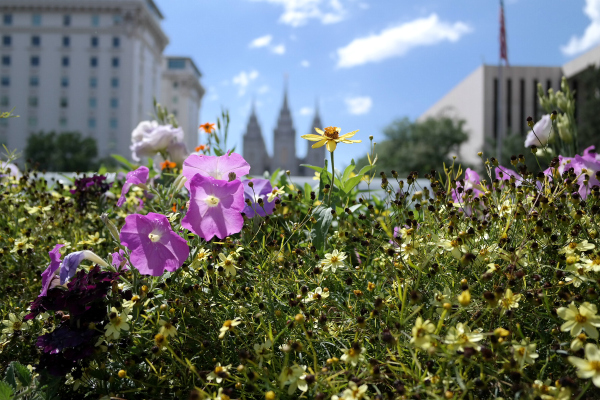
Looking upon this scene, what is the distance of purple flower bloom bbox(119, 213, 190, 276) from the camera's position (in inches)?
48.2

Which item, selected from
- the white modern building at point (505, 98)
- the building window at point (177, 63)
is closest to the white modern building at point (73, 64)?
the building window at point (177, 63)

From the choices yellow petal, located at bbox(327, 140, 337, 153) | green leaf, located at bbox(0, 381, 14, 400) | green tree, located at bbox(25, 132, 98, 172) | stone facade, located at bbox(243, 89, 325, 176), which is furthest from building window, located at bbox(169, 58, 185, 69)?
green leaf, located at bbox(0, 381, 14, 400)

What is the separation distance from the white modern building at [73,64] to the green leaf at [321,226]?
164 ft

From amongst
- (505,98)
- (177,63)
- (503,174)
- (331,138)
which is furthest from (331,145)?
(177,63)

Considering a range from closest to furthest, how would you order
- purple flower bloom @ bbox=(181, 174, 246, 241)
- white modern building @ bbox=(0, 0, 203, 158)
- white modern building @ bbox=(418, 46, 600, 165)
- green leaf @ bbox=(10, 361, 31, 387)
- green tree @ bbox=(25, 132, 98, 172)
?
green leaf @ bbox=(10, 361, 31, 387) < purple flower bloom @ bbox=(181, 174, 246, 241) < green tree @ bbox=(25, 132, 98, 172) < white modern building @ bbox=(418, 46, 600, 165) < white modern building @ bbox=(0, 0, 203, 158)

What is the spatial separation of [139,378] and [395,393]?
2.05 feet

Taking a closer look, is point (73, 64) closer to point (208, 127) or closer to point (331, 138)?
point (208, 127)

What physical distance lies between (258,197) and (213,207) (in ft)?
1.49

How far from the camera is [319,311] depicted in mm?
1194

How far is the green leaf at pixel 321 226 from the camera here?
1495 mm

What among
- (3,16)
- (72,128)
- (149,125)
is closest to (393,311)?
(149,125)

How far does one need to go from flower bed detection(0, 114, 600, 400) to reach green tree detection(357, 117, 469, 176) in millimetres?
36443

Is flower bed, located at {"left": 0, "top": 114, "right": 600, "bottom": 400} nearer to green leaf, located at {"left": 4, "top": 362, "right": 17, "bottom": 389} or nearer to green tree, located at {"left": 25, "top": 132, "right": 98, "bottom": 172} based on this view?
green leaf, located at {"left": 4, "top": 362, "right": 17, "bottom": 389}

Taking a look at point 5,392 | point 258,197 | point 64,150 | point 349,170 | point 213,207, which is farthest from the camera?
point 64,150
